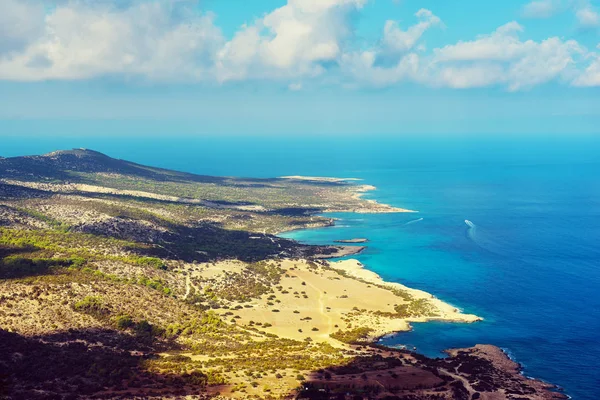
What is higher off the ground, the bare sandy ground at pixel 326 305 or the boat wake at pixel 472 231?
the boat wake at pixel 472 231

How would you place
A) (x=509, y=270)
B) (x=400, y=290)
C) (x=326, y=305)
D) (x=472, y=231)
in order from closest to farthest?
(x=326, y=305), (x=400, y=290), (x=509, y=270), (x=472, y=231)

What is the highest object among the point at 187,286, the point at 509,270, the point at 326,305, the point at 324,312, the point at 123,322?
the point at 509,270

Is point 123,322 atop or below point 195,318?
atop

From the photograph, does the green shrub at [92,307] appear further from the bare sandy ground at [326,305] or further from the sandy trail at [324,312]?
the sandy trail at [324,312]

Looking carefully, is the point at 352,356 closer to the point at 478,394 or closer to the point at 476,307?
the point at 478,394

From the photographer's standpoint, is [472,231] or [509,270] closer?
[509,270]

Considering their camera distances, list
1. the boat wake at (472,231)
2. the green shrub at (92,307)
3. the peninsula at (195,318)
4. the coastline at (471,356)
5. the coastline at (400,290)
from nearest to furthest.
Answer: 1. the peninsula at (195,318)
2. the coastline at (471,356)
3. the green shrub at (92,307)
4. the coastline at (400,290)
5. the boat wake at (472,231)

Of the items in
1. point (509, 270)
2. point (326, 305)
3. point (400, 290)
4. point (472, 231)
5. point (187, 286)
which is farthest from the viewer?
point (472, 231)

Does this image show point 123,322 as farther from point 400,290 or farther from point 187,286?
point 400,290

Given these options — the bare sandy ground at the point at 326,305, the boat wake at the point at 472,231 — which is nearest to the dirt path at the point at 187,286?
the bare sandy ground at the point at 326,305

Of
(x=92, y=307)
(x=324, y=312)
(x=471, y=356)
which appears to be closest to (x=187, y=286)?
(x=324, y=312)
